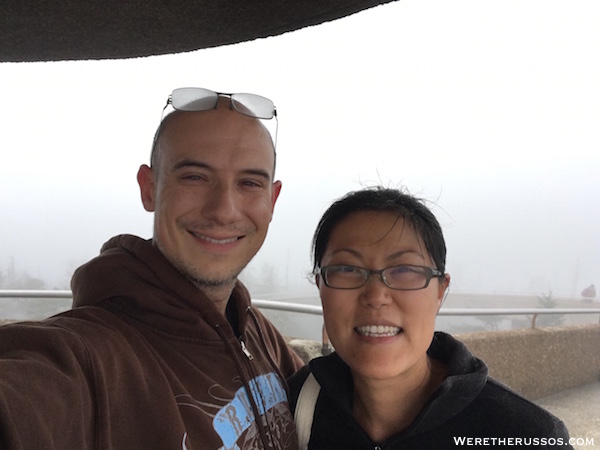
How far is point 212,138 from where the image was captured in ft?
4.16

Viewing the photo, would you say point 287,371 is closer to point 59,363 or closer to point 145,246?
point 145,246

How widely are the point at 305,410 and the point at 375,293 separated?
0.44 metres

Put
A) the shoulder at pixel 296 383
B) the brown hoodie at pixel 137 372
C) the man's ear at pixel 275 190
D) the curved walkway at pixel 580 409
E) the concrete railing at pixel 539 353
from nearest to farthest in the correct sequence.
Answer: the brown hoodie at pixel 137 372 → the shoulder at pixel 296 383 → the man's ear at pixel 275 190 → the curved walkway at pixel 580 409 → the concrete railing at pixel 539 353

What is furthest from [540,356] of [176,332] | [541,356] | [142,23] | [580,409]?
[142,23]

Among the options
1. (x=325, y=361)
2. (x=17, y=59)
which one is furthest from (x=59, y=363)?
(x=17, y=59)

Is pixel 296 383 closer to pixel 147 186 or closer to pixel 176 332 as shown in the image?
pixel 176 332

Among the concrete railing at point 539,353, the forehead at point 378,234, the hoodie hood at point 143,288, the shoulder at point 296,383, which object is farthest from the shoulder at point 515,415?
the concrete railing at point 539,353

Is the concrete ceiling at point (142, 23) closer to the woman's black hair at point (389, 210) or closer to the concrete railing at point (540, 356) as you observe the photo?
the woman's black hair at point (389, 210)

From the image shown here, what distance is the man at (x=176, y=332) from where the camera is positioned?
73 cm

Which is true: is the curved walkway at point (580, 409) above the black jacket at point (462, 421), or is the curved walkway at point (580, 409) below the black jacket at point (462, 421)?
below

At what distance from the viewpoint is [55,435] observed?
675mm

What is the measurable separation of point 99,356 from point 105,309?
0.22 meters

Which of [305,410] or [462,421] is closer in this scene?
[462,421]

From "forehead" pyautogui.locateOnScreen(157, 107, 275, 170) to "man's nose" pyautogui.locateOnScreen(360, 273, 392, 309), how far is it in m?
0.54
